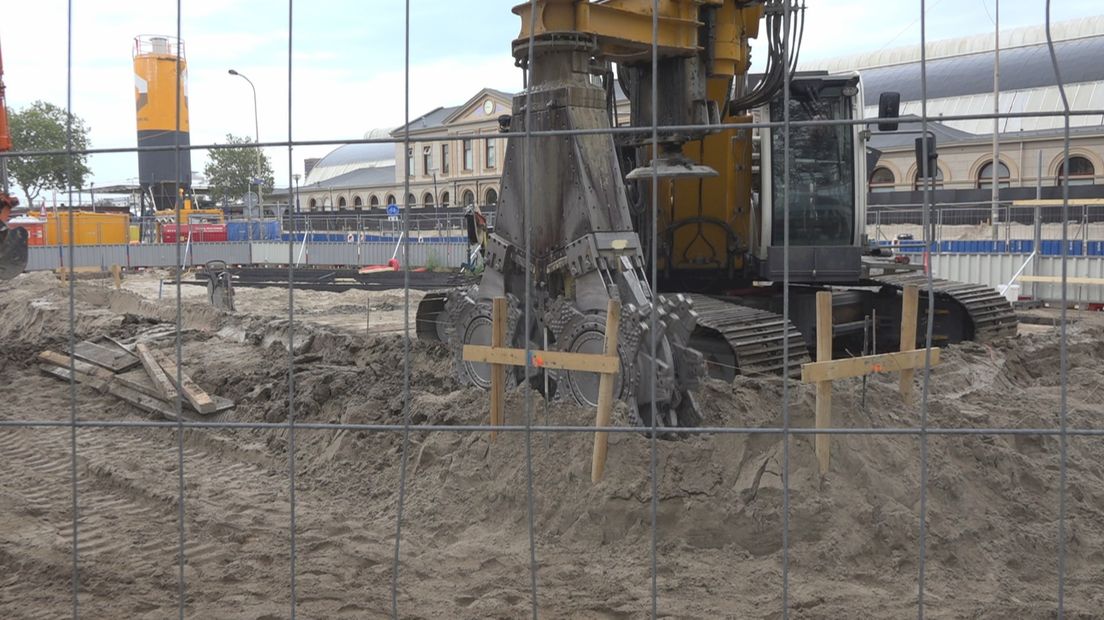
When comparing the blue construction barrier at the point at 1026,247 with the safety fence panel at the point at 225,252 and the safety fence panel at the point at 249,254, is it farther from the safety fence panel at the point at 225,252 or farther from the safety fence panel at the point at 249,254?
the safety fence panel at the point at 225,252

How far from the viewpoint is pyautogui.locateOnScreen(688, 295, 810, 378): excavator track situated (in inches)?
304

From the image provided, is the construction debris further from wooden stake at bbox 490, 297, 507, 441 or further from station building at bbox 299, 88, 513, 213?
wooden stake at bbox 490, 297, 507, 441

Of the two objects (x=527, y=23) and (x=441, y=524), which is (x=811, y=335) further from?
(x=441, y=524)

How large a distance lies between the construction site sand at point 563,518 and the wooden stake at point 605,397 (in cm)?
16

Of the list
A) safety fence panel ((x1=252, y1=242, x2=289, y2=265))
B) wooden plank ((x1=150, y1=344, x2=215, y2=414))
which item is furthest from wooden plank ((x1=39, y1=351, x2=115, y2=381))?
safety fence panel ((x1=252, y1=242, x2=289, y2=265))

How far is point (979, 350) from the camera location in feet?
35.0

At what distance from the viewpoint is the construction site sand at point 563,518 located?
4820mm

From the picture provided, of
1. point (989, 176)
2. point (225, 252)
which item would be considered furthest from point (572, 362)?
point (989, 176)

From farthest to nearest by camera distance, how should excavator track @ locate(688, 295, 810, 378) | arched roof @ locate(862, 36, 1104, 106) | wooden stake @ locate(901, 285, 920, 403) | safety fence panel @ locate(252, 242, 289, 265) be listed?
arched roof @ locate(862, 36, 1104, 106) < safety fence panel @ locate(252, 242, 289, 265) < excavator track @ locate(688, 295, 810, 378) < wooden stake @ locate(901, 285, 920, 403)

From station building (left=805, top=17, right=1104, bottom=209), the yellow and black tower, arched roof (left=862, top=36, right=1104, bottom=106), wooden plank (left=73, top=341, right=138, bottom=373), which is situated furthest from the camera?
arched roof (left=862, top=36, right=1104, bottom=106)

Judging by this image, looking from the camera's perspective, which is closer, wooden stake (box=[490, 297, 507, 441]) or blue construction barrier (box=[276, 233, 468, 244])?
wooden stake (box=[490, 297, 507, 441])

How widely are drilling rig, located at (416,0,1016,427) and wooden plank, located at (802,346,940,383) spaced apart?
69 centimetres

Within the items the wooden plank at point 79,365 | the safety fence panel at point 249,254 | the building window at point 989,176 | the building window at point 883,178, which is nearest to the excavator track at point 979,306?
the wooden plank at point 79,365

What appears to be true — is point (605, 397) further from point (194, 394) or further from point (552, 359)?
point (194, 394)
